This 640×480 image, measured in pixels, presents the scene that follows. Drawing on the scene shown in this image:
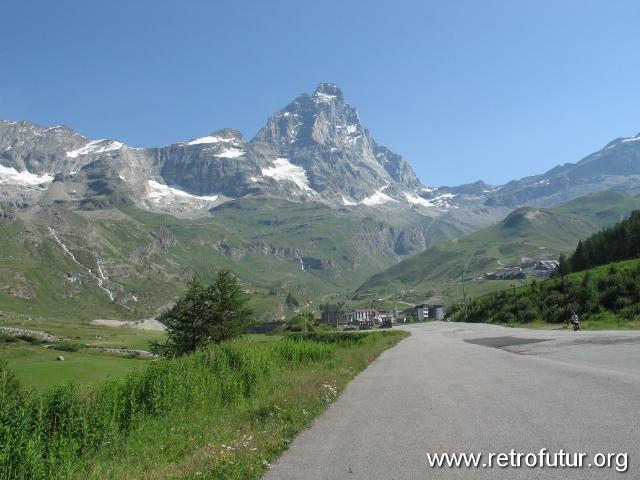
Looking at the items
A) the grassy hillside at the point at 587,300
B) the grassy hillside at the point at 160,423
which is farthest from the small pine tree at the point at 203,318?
the grassy hillside at the point at 587,300

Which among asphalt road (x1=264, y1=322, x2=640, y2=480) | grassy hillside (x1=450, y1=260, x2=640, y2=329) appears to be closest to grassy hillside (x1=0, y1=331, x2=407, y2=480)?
asphalt road (x1=264, y1=322, x2=640, y2=480)

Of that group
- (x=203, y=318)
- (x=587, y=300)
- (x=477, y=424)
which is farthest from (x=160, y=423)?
(x=587, y=300)

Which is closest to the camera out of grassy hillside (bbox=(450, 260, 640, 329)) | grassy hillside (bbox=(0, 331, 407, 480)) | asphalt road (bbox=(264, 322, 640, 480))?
asphalt road (bbox=(264, 322, 640, 480))

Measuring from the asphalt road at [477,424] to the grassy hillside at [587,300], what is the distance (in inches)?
1203

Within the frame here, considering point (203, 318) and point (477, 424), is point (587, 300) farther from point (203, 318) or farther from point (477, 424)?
point (477, 424)

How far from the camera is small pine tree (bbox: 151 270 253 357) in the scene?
37562mm

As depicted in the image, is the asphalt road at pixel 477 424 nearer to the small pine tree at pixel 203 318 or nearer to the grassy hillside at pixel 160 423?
the grassy hillside at pixel 160 423

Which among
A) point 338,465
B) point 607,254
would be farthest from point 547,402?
point 607,254

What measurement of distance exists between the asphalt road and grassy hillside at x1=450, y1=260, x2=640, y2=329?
30.6 meters

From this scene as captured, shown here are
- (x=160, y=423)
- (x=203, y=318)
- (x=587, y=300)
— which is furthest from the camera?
(x=587, y=300)

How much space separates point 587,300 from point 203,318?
136ft

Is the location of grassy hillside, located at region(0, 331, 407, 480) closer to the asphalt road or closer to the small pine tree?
the asphalt road

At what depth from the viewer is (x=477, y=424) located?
10.4 meters

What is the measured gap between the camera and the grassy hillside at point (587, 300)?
45.6 metres
